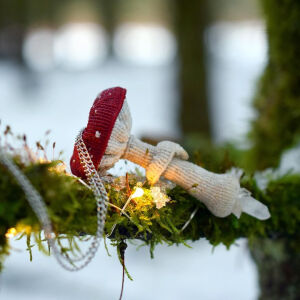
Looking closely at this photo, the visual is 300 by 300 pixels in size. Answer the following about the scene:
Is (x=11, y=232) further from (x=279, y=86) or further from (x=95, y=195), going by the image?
(x=279, y=86)

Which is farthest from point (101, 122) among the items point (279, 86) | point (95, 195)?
point (279, 86)

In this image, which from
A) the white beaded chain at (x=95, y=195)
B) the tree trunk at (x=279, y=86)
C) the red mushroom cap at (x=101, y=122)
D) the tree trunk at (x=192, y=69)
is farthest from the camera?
the tree trunk at (x=192, y=69)

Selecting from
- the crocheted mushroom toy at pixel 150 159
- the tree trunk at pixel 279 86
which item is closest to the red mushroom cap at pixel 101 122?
the crocheted mushroom toy at pixel 150 159

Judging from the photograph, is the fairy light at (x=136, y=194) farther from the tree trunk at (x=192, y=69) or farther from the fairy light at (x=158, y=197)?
the tree trunk at (x=192, y=69)

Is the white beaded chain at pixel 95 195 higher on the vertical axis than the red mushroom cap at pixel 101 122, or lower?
lower

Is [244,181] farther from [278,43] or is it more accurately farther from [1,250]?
[278,43]

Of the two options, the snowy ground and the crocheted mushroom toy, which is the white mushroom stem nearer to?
the crocheted mushroom toy
